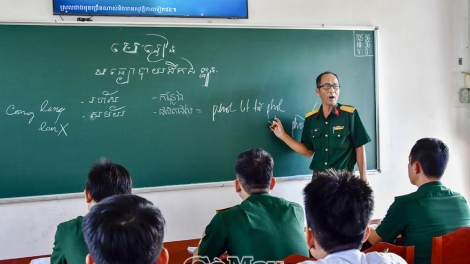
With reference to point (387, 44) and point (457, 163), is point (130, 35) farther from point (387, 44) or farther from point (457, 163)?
point (457, 163)

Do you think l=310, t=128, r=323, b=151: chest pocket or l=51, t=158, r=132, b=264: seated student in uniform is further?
l=310, t=128, r=323, b=151: chest pocket

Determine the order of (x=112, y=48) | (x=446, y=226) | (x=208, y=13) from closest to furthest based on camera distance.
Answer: (x=446, y=226), (x=112, y=48), (x=208, y=13)

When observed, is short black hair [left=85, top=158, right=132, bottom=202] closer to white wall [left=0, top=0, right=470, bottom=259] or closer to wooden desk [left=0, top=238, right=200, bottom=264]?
wooden desk [left=0, top=238, right=200, bottom=264]

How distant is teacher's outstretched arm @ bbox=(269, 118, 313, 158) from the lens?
3695mm

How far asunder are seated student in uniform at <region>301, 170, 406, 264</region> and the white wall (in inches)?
86.8

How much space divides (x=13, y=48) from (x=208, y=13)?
142cm

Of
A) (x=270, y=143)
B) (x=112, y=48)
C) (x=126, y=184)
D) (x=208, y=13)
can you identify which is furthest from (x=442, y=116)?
(x=126, y=184)

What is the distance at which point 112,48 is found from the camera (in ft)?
10.9

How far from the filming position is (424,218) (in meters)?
2.10

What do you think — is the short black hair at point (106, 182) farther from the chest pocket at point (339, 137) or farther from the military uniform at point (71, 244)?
the chest pocket at point (339, 137)

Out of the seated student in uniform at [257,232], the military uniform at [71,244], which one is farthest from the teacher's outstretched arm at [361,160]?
the military uniform at [71,244]

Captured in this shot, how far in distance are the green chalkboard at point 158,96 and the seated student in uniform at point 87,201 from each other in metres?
1.18

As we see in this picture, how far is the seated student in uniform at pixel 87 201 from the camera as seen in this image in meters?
1.82

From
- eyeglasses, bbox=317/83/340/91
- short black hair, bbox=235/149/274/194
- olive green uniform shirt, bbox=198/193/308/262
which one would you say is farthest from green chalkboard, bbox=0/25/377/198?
olive green uniform shirt, bbox=198/193/308/262
